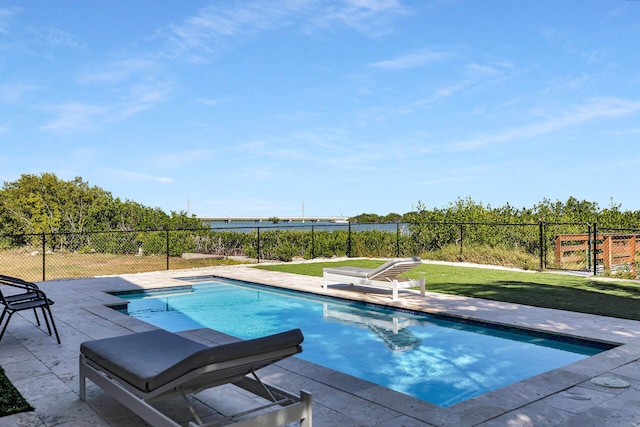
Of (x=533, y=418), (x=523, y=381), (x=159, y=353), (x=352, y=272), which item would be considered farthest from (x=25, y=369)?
(x=352, y=272)

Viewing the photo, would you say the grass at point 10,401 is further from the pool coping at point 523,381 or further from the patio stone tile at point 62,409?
the pool coping at point 523,381

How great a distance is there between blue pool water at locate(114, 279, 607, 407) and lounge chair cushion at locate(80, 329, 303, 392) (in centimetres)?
207

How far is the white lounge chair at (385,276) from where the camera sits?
26.6 feet

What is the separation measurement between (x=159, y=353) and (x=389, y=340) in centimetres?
359

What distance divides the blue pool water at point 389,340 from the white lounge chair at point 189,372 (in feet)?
6.24

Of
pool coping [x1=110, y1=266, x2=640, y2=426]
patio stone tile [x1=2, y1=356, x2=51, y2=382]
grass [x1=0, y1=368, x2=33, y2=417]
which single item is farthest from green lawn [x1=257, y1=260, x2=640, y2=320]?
grass [x1=0, y1=368, x2=33, y2=417]

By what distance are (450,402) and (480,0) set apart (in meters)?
13.6

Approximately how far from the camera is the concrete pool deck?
10.1 feet

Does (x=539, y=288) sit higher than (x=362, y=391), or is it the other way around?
(x=539, y=288)

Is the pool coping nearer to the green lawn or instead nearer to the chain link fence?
the green lawn

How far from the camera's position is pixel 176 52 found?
1711cm

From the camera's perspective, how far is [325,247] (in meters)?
18.3

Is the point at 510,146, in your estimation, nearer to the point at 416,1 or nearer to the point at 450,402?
the point at 416,1

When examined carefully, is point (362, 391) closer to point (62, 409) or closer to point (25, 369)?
point (62, 409)
